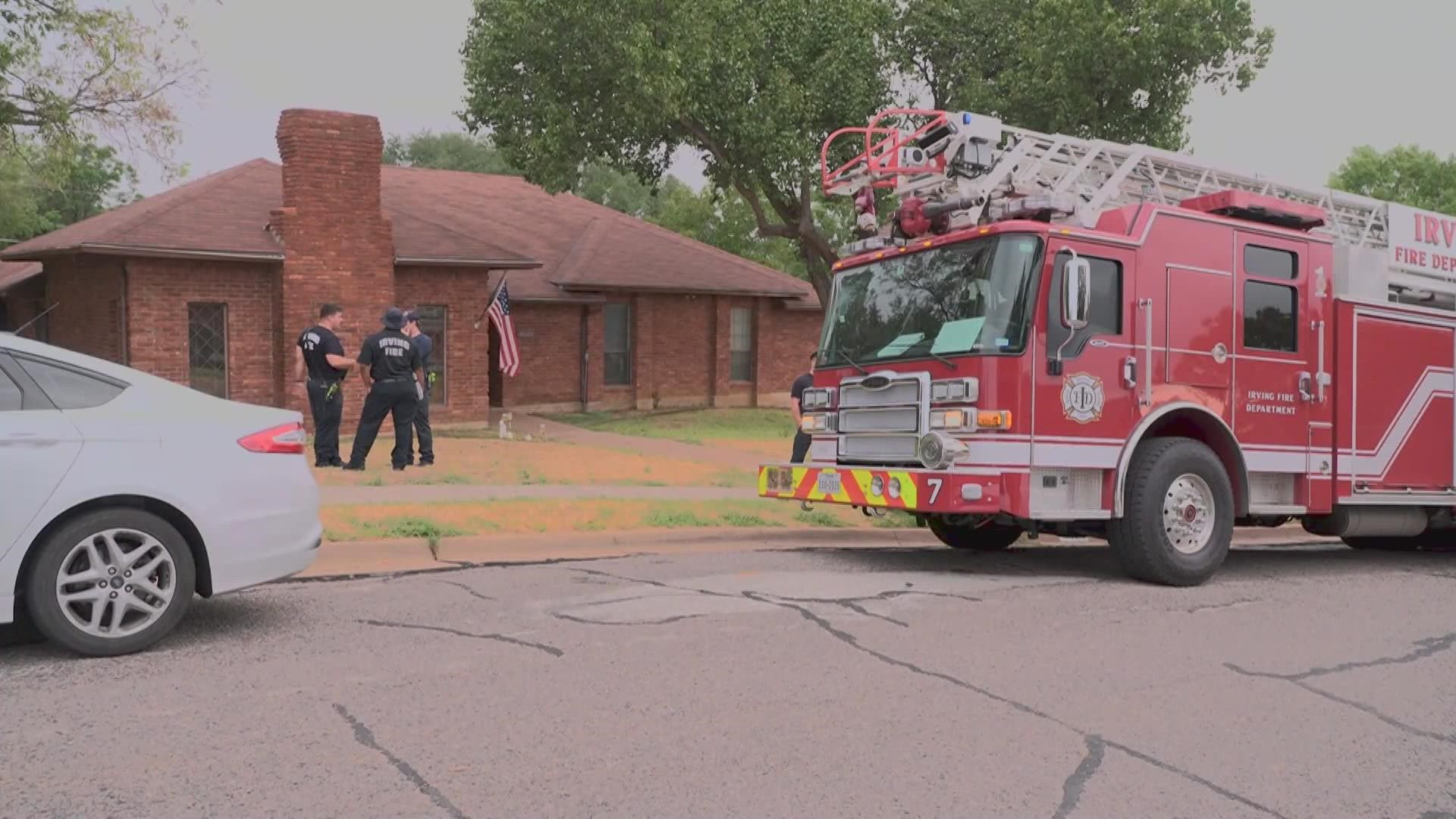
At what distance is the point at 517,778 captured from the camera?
13.4 ft

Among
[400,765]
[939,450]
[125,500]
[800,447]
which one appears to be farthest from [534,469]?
[400,765]

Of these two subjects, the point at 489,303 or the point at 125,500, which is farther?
the point at 489,303

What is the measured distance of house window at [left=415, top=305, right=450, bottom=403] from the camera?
20.1 metres

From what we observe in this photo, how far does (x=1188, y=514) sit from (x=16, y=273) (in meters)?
28.5

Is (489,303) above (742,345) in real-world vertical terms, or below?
above

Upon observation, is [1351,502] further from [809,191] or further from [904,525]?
[809,191]

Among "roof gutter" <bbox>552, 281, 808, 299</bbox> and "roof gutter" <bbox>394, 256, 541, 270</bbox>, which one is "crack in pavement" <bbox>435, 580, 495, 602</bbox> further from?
"roof gutter" <bbox>552, 281, 808, 299</bbox>

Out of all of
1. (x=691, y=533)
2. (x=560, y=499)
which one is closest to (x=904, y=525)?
(x=691, y=533)

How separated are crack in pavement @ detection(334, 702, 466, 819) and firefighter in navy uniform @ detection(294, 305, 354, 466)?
25.6 ft

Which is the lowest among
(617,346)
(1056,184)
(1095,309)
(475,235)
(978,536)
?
(978,536)

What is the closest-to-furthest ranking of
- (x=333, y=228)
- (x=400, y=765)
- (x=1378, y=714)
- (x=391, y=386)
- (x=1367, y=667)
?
1. (x=400, y=765)
2. (x=1378, y=714)
3. (x=1367, y=667)
4. (x=391, y=386)
5. (x=333, y=228)

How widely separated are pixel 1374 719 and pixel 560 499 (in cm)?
704

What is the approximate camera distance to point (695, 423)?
23.2 metres

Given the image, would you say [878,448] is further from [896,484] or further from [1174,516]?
[1174,516]
